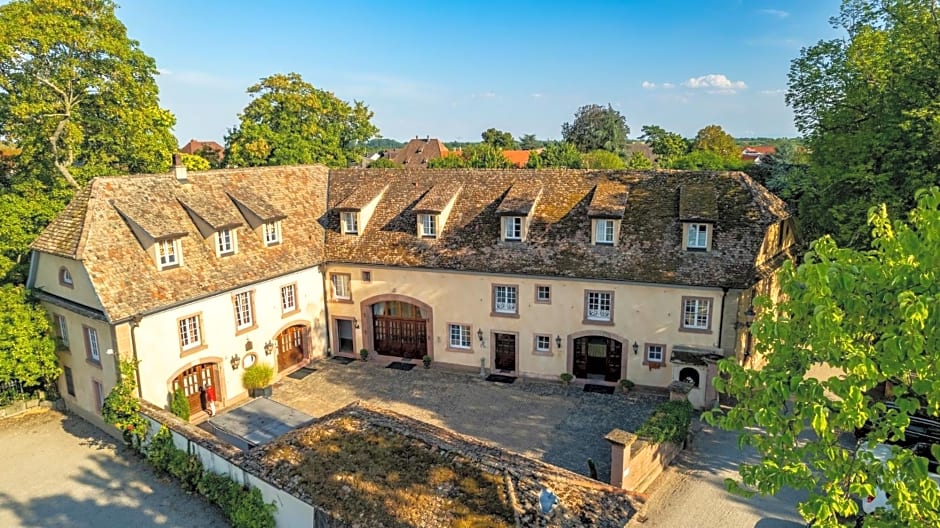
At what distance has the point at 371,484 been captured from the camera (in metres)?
15.9

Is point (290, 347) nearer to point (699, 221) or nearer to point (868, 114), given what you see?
point (699, 221)

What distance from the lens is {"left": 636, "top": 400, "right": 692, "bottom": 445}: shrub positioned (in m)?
20.1

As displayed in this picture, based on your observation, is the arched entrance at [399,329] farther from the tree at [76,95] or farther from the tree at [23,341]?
the tree at [76,95]

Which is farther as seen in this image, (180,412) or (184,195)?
(184,195)

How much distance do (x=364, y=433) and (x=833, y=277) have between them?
1397 cm

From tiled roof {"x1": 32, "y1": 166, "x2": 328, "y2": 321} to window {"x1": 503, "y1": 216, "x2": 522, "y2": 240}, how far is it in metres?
9.96

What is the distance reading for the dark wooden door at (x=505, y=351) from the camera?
29.0m

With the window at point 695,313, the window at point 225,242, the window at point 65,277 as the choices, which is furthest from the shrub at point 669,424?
the window at point 65,277

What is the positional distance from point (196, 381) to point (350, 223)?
10967 mm

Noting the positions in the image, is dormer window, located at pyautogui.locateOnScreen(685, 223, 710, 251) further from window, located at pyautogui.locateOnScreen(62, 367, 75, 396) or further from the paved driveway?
window, located at pyautogui.locateOnScreen(62, 367, 75, 396)

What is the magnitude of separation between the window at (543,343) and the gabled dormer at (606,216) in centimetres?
499

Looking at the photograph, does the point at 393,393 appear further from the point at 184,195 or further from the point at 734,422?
the point at 734,422

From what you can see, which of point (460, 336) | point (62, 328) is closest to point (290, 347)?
point (460, 336)

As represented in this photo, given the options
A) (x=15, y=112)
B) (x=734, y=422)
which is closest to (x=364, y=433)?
(x=734, y=422)
